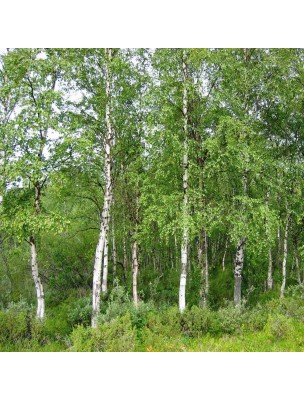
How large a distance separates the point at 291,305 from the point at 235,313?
215cm

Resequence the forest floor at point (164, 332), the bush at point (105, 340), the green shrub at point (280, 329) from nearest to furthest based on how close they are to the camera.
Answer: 1. the bush at point (105, 340)
2. the forest floor at point (164, 332)
3. the green shrub at point (280, 329)

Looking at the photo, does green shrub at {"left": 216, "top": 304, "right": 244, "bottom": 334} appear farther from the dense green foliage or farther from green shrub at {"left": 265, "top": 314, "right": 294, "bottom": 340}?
green shrub at {"left": 265, "top": 314, "right": 294, "bottom": 340}

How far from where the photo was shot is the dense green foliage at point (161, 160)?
820cm

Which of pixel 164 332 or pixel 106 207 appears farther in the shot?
pixel 106 207

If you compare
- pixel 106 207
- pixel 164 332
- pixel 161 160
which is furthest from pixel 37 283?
pixel 161 160

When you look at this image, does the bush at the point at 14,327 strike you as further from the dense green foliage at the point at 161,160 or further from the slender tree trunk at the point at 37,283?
the slender tree trunk at the point at 37,283

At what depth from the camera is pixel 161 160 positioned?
1038cm

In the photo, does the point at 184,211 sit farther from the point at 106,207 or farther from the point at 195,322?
the point at 195,322

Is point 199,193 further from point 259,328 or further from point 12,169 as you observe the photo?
point 12,169

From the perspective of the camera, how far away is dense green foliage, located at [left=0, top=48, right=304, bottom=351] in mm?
8195

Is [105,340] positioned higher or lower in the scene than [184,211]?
lower

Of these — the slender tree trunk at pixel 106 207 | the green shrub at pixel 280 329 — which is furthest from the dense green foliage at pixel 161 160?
the slender tree trunk at pixel 106 207

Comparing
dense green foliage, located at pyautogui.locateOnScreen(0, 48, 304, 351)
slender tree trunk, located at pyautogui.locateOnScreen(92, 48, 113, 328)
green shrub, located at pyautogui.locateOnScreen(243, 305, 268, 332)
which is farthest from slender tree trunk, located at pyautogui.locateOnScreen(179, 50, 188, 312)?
slender tree trunk, located at pyautogui.locateOnScreen(92, 48, 113, 328)

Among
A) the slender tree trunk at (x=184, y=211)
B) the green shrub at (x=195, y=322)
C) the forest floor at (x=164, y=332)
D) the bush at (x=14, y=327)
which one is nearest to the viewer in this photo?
the forest floor at (x=164, y=332)
